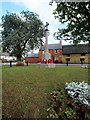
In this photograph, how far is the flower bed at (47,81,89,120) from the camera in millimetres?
2646

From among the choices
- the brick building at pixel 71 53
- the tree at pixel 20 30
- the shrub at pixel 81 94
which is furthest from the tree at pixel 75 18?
the brick building at pixel 71 53

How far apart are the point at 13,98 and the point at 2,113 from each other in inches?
25.1

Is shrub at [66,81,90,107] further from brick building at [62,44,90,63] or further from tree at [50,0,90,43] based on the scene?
brick building at [62,44,90,63]

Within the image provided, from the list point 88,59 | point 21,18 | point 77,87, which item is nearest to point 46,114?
point 77,87

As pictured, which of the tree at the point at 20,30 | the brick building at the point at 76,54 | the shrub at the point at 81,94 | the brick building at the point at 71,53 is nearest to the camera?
the shrub at the point at 81,94

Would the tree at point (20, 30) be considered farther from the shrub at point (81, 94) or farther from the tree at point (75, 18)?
the shrub at point (81, 94)

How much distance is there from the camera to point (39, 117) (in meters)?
2.52

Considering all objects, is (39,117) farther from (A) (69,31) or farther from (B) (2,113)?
(A) (69,31)

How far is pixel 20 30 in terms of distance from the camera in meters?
17.0

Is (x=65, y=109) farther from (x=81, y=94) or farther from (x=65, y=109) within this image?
(x=81, y=94)

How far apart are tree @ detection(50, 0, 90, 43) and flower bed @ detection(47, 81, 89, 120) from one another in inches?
162

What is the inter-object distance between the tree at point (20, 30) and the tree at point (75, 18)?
31.4ft

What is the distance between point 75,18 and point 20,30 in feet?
42.8

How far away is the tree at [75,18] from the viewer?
497 cm
